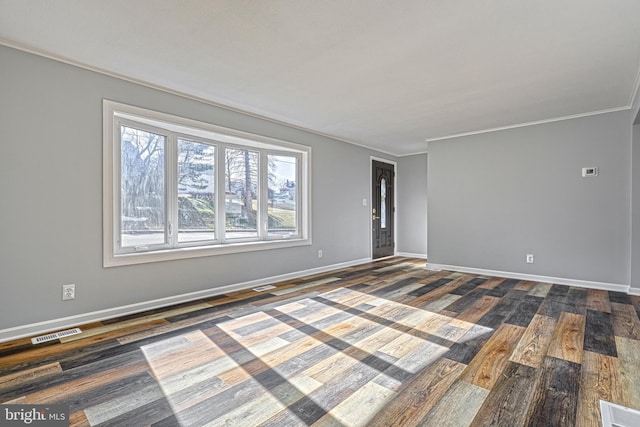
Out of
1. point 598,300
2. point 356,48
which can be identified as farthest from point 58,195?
point 598,300

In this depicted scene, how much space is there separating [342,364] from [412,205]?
5.69 m

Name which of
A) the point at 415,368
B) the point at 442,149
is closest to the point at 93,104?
the point at 415,368

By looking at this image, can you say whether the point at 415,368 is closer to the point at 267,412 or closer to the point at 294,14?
the point at 267,412

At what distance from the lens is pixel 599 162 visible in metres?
4.31

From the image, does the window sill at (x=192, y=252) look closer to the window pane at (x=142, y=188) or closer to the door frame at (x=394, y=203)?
the window pane at (x=142, y=188)

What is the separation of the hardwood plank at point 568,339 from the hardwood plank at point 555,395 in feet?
0.42

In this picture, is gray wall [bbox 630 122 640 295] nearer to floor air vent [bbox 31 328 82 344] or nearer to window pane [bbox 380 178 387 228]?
window pane [bbox 380 178 387 228]

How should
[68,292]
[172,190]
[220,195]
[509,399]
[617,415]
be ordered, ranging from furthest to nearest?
[220,195] < [172,190] < [68,292] < [509,399] < [617,415]

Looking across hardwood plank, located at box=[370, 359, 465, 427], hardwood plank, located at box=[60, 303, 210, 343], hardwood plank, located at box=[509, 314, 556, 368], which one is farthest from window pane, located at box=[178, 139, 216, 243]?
hardwood plank, located at box=[509, 314, 556, 368]

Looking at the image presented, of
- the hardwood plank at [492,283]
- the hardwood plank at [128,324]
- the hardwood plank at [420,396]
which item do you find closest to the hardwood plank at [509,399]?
the hardwood plank at [420,396]

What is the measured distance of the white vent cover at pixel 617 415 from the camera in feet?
5.24

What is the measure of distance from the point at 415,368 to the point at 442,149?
15.1 ft

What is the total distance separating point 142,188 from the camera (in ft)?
11.4

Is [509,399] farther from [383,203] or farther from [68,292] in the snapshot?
[383,203]
